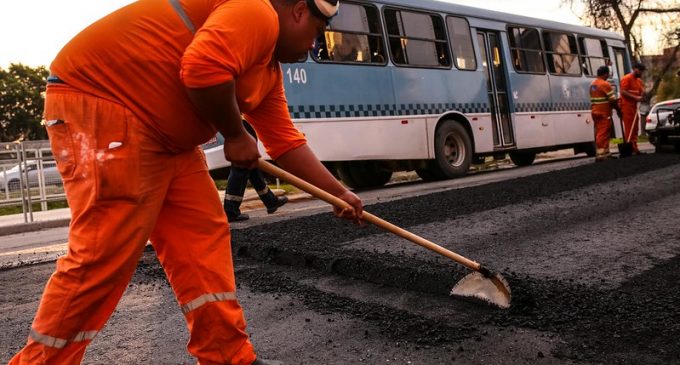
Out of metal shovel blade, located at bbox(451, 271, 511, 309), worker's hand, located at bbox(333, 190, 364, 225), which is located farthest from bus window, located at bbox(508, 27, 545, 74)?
worker's hand, located at bbox(333, 190, 364, 225)

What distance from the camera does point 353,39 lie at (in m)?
9.20

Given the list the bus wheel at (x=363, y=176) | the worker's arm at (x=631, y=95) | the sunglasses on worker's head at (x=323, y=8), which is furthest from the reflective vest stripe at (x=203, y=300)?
the worker's arm at (x=631, y=95)

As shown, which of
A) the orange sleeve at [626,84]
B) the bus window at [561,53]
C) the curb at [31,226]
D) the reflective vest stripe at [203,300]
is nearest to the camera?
the reflective vest stripe at [203,300]

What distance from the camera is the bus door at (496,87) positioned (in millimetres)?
11758

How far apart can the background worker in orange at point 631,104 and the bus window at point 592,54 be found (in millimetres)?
2214

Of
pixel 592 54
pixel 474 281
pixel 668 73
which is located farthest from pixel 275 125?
pixel 668 73

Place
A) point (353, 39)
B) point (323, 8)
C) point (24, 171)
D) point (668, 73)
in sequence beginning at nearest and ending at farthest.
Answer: point (323, 8), point (353, 39), point (24, 171), point (668, 73)

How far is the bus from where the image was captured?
8898 mm

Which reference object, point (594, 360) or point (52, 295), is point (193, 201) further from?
point (594, 360)

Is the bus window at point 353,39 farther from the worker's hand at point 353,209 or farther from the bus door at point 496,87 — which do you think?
the worker's hand at point 353,209

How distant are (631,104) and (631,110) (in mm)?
121

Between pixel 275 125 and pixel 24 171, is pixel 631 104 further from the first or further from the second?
pixel 275 125

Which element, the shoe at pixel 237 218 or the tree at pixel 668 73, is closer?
the shoe at pixel 237 218

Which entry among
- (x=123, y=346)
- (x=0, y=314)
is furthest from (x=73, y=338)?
(x=0, y=314)
